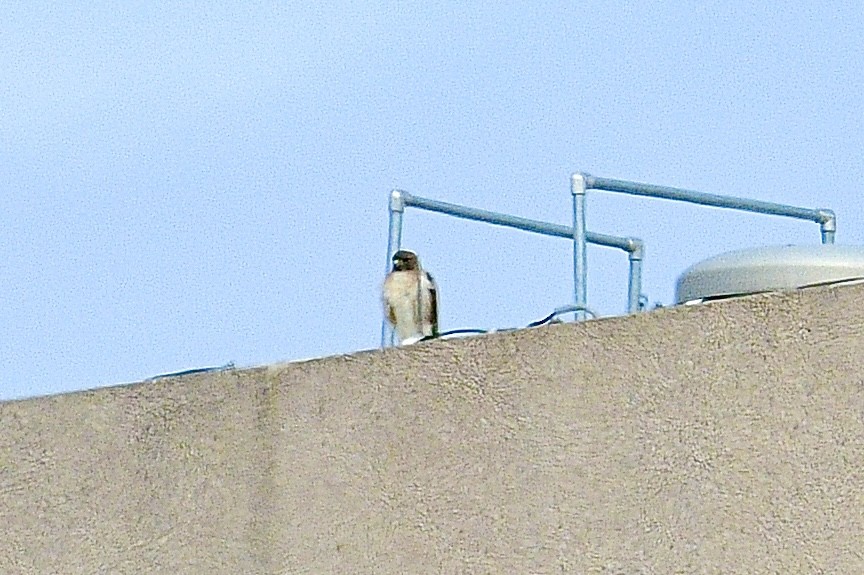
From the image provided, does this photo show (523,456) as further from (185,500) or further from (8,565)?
(8,565)

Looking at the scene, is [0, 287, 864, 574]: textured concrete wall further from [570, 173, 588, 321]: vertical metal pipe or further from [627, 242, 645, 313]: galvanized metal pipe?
[627, 242, 645, 313]: galvanized metal pipe

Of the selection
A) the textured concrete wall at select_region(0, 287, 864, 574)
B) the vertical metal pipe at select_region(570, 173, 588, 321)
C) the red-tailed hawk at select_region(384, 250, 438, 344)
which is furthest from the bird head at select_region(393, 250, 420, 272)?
the textured concrete wall at select_region(0, 287, 864, 574)

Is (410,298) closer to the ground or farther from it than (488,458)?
farther from it

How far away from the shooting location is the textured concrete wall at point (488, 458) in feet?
10.8

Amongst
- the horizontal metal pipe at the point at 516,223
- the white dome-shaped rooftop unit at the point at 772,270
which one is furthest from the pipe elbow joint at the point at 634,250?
the white dome-shaped rooftop unit at the point at 772,270

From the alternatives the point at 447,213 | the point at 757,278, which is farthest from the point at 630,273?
the point at 757,278

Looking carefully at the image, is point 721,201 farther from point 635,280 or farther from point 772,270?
point 772,270

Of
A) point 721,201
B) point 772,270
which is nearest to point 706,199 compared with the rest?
point 721,201

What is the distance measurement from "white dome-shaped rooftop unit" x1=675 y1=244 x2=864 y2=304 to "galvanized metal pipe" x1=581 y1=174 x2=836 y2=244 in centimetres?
92

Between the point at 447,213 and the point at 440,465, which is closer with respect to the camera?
the point at 440,465

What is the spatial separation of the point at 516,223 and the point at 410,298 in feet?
1.90

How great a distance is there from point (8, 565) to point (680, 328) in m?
1.71

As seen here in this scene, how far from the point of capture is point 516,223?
539 cm

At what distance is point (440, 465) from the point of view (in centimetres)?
371
